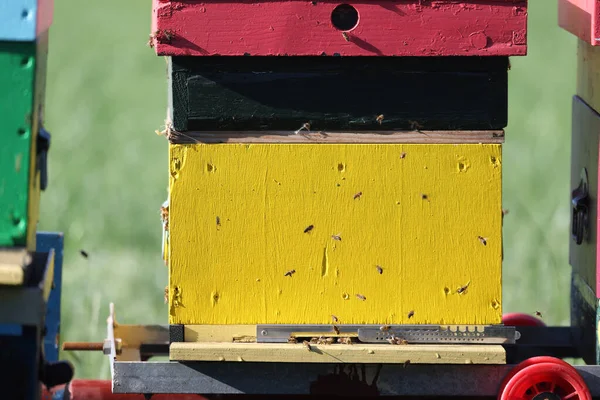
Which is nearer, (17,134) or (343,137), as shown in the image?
(17,134)

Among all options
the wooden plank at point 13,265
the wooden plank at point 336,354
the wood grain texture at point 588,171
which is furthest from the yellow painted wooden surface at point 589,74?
the wooden plank at point 13,265

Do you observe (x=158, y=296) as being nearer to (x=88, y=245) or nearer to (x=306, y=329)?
(x=88, y=245)

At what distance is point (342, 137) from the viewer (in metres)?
4.75

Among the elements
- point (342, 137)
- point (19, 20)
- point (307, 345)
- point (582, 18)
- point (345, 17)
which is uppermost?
point (582, 18)

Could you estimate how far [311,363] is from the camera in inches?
192

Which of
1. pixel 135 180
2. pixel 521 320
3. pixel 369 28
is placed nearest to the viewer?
pixel 369 28

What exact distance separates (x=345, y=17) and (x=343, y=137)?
0.46 m

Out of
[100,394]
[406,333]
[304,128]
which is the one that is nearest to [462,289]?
[406,333]

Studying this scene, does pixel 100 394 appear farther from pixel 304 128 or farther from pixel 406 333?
pixel 304 128

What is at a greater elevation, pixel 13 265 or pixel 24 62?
pixel 24 62

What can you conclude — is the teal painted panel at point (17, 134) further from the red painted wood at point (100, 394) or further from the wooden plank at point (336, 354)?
the red painted wood at point (100, 394)

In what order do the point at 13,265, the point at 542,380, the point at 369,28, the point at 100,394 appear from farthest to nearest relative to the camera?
the point at 100,394 → the point at 542,380 → the point at 369,28 → the point at 13,265

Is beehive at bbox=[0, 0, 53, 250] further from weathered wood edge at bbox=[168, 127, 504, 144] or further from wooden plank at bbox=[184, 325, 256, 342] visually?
wooden plank at bbox=[184, 325, 256, 342]

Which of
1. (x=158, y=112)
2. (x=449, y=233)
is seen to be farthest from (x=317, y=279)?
(x=158, y=112)
